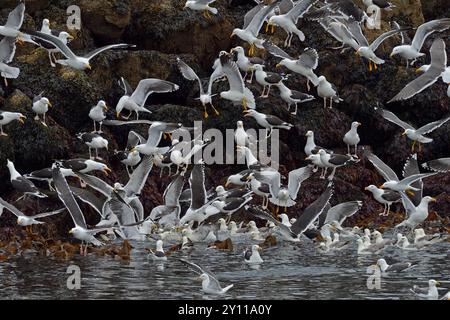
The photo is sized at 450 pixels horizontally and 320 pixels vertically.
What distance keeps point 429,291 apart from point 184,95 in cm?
1137

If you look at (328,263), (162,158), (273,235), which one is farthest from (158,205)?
(328,263)

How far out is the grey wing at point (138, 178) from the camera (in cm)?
2275

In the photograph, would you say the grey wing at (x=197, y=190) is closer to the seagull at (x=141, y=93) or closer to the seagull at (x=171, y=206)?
the seagull at (x=171, y=206)

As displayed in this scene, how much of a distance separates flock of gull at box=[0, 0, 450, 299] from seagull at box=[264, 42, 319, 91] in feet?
0.08

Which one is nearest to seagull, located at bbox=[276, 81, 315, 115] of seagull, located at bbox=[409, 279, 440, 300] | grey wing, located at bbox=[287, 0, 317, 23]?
grey wing, located at bbox=[287, 0, 317, 23]

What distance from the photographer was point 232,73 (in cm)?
2439

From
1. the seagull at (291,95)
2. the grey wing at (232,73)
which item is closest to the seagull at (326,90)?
the seagull at (291,95)

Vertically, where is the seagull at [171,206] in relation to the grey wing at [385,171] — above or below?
below

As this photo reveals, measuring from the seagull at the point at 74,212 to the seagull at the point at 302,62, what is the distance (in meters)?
6.46

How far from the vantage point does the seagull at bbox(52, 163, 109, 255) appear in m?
20.5

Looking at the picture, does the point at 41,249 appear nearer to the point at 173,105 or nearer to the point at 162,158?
the point at 162,158

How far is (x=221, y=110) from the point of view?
88.3 feet

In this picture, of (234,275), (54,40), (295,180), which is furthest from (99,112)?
(234,275)

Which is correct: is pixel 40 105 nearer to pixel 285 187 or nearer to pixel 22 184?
pixel 22 184
